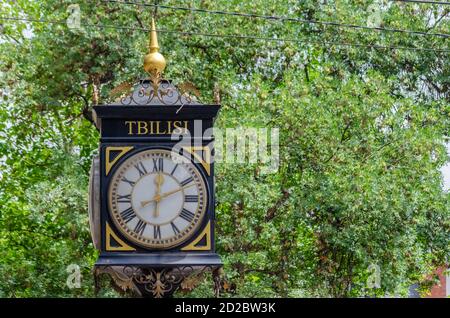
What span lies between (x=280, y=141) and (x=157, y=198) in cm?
934

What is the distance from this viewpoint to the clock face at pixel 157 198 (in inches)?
298

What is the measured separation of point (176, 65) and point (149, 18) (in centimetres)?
112

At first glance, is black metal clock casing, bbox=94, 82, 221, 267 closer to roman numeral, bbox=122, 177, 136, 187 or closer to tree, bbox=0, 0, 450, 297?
roman numeral, bbox=122, 177, 136, 187

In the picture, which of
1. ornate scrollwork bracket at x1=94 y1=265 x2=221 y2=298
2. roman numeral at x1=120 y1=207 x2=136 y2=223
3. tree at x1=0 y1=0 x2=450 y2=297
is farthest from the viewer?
Answer: tree at x1=0 y1=0 x2=450 y2=297

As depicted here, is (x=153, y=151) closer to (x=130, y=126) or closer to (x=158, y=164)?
(x=158, y=164)

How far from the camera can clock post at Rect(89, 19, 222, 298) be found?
24.7 feet

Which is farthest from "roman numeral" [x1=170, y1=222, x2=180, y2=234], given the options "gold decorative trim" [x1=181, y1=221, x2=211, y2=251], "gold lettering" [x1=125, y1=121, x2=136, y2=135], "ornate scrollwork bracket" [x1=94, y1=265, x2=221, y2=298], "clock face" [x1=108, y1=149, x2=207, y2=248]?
"gold lettering" [x1=125, y1=121, x2=136, y2=135]

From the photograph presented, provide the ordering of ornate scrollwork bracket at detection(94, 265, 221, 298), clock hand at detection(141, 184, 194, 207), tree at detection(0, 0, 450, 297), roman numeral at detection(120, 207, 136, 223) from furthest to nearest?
tree at detection(0, 0, 450, 297) → clock hand at detection(141, 184, 194, 207) → roman numeral at detection(120, 207, 136, 223) → ornate scrollwork bracket at detection(94, 265, 221, 298)

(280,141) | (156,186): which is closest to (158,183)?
(156,186)

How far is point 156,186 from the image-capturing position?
7707 millimetres

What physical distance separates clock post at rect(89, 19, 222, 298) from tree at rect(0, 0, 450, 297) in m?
8.40

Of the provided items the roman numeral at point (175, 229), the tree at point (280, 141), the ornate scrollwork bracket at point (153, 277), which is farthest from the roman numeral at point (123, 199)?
the tree at point (280, 141)

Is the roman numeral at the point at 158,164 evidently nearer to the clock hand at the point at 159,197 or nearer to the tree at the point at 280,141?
the clock hand at the point at 159,197
